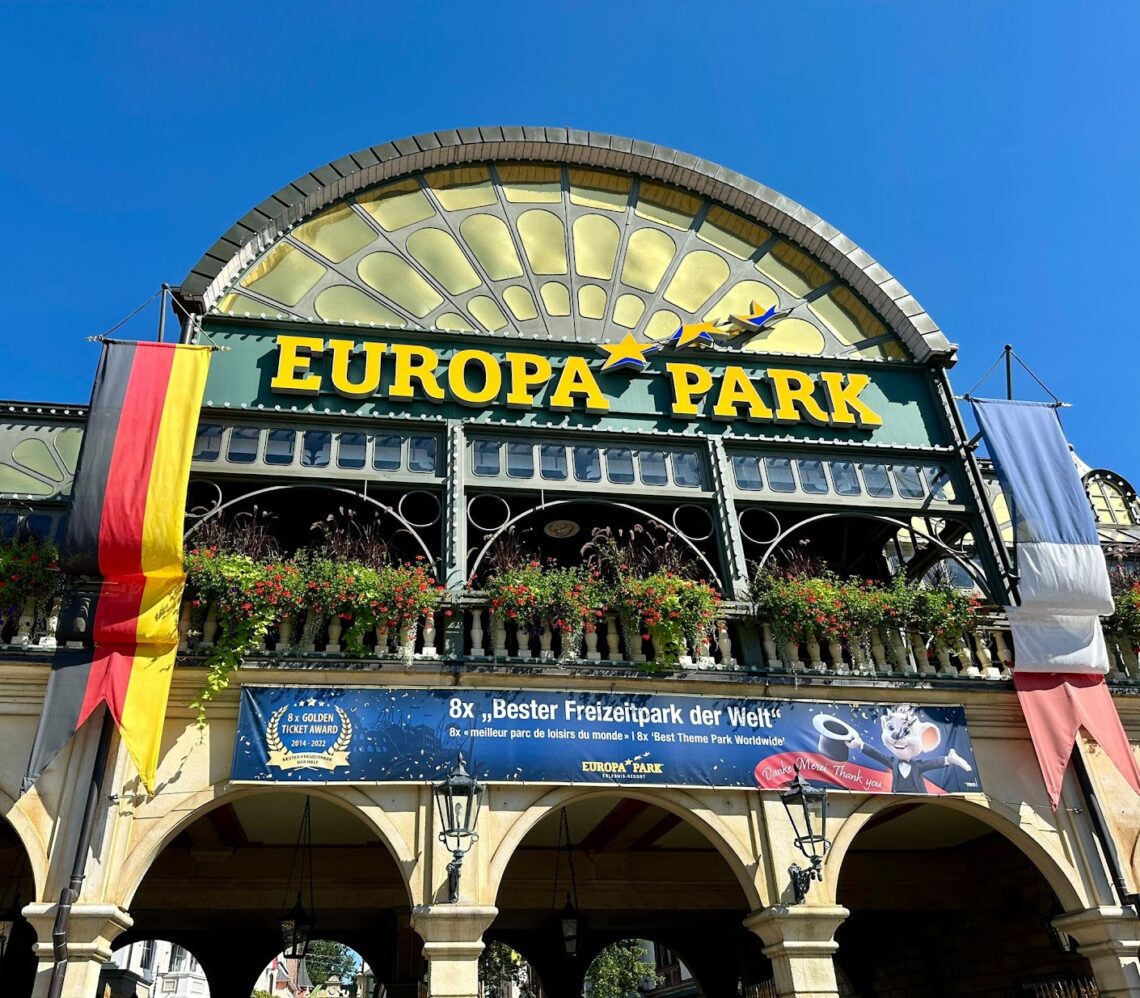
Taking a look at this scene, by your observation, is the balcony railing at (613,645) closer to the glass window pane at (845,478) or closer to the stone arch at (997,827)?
the stone arch at (997,827)

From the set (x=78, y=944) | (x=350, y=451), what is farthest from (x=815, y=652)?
(x=78, y=944)

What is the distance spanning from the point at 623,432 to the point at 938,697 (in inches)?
201

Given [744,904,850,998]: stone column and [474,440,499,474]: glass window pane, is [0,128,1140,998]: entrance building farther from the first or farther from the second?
[474,440,499,474]: glass window pane

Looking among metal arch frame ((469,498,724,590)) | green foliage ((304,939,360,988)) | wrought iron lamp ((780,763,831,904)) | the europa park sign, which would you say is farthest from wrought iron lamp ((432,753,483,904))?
green foliage ((304,939,360,988))

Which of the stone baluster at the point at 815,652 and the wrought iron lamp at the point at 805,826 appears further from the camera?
the stone baluster at the point at 815,652

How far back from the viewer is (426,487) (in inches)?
449

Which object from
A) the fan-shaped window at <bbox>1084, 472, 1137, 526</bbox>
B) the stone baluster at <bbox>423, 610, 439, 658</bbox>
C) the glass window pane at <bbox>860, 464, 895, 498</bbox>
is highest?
the fan-shaped window at <bbox>1084, 472, 1137, 526</bbox>

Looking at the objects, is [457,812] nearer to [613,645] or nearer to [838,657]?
[613,645]

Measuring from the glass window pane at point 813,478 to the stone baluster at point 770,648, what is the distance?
2512 millimetres

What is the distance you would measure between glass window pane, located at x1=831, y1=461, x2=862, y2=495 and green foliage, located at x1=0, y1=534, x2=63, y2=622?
31.7 ft

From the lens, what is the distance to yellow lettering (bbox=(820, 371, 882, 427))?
42.6ft

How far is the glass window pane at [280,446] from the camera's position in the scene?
11.4m

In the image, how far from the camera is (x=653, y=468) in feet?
39.9

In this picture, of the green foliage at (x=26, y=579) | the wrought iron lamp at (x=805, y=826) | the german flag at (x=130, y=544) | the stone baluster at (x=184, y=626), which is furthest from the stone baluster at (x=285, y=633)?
the wrought iron lamp at (x=805, y=826)
